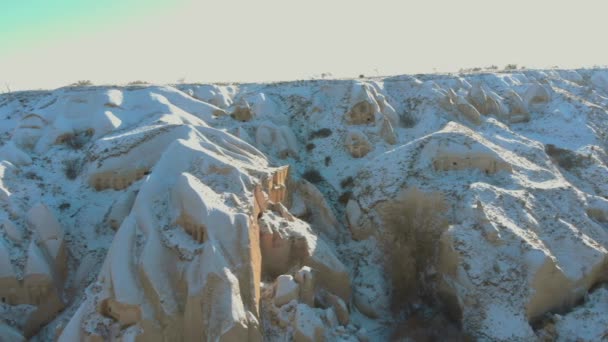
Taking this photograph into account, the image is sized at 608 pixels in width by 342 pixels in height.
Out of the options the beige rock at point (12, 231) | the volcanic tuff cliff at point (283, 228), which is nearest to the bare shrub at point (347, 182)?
the volcanic tuff cliff at point (283, 228)

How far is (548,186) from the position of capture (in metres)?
18.3

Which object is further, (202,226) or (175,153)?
(175,153)

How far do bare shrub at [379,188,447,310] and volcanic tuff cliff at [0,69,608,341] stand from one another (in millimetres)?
51

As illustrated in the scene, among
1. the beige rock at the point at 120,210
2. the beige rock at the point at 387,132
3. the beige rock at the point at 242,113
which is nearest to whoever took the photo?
the beige rock at the point at 120,210

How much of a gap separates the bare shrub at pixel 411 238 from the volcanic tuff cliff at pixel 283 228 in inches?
2.0

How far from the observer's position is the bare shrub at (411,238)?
15.7 metres

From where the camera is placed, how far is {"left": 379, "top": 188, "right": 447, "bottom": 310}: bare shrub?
1574 centimetres

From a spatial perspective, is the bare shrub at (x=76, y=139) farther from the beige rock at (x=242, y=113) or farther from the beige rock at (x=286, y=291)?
the beige rock at (x=286, y=291)

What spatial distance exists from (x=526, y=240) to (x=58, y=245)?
46.4ft

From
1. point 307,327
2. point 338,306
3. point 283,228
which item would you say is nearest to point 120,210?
point 283,228

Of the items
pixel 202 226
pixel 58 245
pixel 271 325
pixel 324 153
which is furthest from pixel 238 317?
pixel 324 153

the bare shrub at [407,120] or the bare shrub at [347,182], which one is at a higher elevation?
the bare shrub at [407,120]

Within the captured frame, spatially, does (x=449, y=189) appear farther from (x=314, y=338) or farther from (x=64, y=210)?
→ (x=64, y=210)

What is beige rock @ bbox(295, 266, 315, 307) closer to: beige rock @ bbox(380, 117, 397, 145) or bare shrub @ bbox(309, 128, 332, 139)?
beige rock @ bbox(380, 117, 397, 145)
